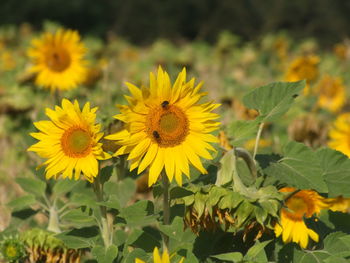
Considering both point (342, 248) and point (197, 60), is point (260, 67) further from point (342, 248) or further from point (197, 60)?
point (342, 248)

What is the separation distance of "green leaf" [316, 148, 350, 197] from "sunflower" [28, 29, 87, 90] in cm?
204

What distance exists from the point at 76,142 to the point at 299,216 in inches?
29.2

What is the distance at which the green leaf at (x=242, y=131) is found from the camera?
1.58 m

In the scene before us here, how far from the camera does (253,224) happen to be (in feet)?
4.32

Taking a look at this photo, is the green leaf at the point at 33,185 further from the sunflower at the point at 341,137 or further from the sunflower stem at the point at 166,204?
the sunflower at the point at 341,137

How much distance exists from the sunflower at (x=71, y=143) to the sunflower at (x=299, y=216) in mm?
555

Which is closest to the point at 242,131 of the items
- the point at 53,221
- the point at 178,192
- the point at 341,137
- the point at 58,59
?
the point at 178,192

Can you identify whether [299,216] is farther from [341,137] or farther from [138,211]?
[341,137]

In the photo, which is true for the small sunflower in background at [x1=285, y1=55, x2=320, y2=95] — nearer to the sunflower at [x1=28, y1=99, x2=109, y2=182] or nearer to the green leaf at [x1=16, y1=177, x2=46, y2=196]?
the green leaf at [x1=16, y1=177, x2=46, y2=196]

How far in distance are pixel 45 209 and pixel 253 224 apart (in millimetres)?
914

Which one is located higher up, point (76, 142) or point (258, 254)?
point (76, 142)

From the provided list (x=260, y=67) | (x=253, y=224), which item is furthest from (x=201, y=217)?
(x=260, y=67)

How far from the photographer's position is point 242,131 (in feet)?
5.33

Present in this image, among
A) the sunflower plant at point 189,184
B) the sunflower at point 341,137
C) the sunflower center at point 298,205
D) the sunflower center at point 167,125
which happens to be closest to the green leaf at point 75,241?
the sunflower plant at point 189,184
